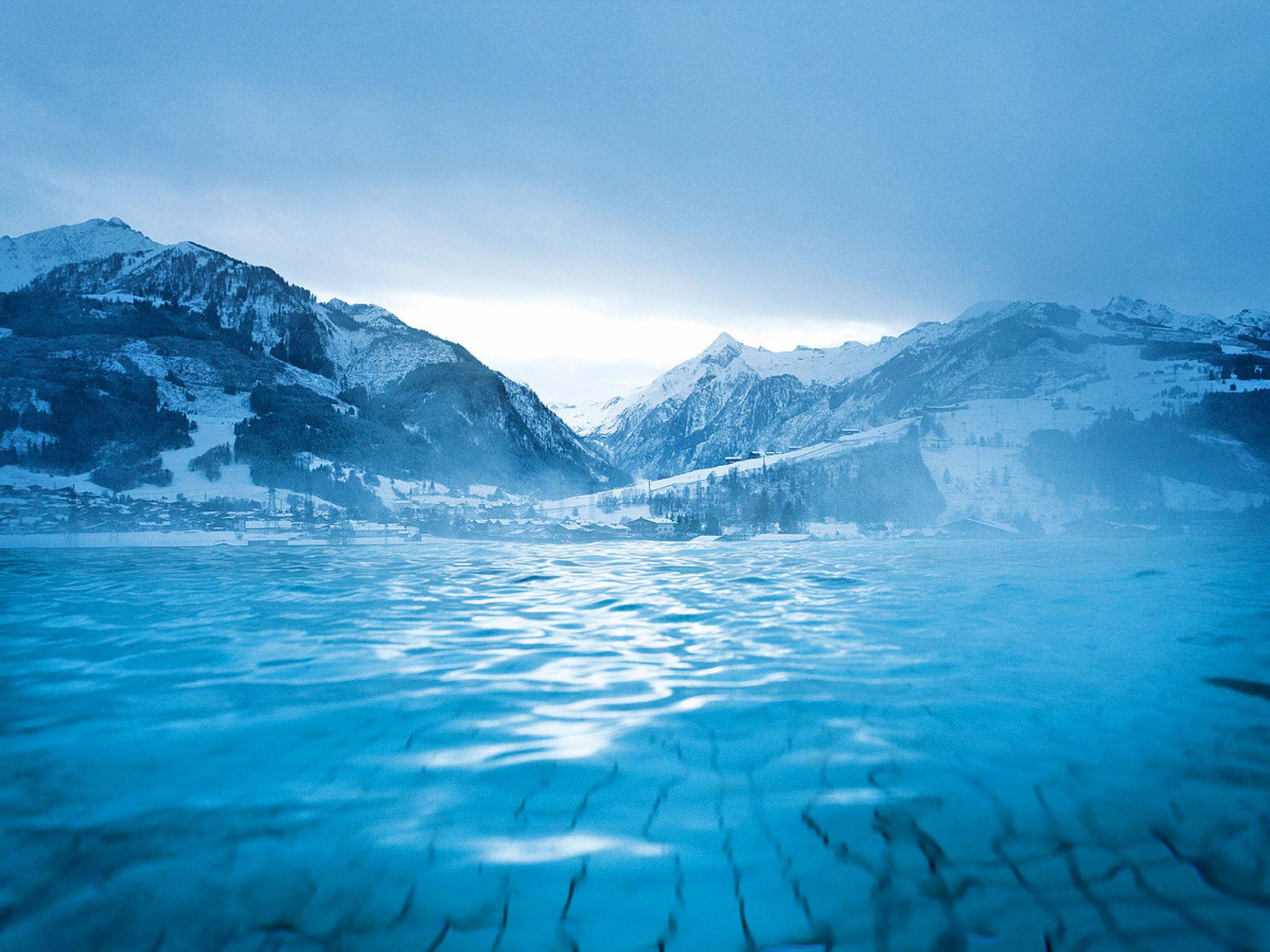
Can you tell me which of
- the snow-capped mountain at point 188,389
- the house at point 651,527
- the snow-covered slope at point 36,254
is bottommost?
the house at point 651,527

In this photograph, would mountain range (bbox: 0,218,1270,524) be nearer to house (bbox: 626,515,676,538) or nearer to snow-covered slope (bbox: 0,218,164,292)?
snow-covered slope (bbox: 0,218,164,292)

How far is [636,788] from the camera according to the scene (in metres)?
5.12

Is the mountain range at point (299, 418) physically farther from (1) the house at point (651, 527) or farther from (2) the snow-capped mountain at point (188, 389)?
(1) the house at point (651, 527)

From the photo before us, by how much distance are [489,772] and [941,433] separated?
494 feet

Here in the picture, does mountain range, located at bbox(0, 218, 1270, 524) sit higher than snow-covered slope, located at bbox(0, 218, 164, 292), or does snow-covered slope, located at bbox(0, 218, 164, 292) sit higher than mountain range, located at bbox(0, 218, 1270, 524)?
snow-covered slope, located at bbox(0, 218, 164, 292)

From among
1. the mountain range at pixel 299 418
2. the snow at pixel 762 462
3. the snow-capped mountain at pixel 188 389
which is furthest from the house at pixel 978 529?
the snow-capped mountain at pixel 188 389

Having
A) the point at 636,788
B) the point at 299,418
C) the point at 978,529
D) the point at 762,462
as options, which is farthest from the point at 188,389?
the point at 636,788

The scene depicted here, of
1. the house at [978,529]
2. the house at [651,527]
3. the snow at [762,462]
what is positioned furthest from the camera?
the snow at [762,462]

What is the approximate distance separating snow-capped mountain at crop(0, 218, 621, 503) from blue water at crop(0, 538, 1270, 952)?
372 feet

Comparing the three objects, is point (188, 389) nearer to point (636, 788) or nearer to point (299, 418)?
point (299, 418)

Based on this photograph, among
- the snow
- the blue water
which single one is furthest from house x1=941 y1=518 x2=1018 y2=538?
the blue water

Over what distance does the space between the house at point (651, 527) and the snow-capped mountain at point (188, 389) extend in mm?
66618

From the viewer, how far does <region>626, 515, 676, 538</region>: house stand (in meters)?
71.5

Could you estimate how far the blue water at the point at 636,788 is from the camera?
135 inches
